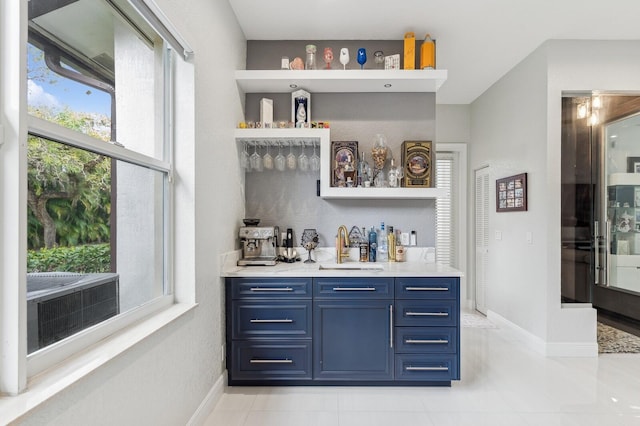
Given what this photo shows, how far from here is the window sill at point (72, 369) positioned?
2.87 ft

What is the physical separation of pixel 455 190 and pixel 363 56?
2769 mm

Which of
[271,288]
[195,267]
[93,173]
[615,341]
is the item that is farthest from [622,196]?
[93,173]

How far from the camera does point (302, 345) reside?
250 centimetres

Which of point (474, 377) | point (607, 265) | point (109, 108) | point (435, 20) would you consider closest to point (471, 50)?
point (435, 20)

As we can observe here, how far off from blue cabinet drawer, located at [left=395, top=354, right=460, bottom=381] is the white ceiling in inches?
107

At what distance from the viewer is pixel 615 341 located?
345 centimetres

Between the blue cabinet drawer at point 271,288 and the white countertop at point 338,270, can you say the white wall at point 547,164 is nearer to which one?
the white countertop at point 338,270

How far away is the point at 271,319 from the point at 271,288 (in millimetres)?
233

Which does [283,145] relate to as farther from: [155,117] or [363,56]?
[155,117]

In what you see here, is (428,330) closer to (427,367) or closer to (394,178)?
(427,367)

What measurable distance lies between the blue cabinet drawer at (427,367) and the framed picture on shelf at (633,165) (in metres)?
2.85

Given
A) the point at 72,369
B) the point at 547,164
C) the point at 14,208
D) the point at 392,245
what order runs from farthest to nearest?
the point at 547,164 → the point at 392,245 → the point at 72,369 → the point at 14,208

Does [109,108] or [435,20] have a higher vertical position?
[435,20]

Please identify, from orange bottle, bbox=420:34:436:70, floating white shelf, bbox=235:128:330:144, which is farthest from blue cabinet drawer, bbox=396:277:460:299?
orange bottle, bbox=420:34:436:70
